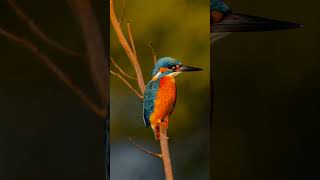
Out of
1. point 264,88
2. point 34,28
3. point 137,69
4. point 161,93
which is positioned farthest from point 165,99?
point 34,28

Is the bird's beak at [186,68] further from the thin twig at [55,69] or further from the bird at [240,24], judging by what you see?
the thin twig at [55,69]

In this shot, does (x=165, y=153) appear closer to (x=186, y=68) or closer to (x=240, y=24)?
(x=186, y=68)

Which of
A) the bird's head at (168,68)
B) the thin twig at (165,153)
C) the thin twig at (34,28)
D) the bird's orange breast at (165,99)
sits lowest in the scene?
the thin twig at (165,153)

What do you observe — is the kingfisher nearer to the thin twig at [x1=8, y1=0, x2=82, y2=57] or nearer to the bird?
the bird

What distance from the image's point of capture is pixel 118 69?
131 centimetres

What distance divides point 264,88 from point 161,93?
313 millimetres

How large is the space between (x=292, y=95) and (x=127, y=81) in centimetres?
50

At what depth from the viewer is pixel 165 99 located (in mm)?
1320

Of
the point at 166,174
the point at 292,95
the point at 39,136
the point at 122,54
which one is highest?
the point at 122,54

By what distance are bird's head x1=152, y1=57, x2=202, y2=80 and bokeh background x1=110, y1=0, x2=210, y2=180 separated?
0.05 feet

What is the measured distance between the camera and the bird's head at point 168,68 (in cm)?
131

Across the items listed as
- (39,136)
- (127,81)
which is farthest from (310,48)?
(39,136)

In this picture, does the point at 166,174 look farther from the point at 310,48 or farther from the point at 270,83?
the point at 310,48

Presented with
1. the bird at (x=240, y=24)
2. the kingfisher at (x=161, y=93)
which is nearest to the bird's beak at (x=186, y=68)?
the kingfisher at (x=161, y=93)
